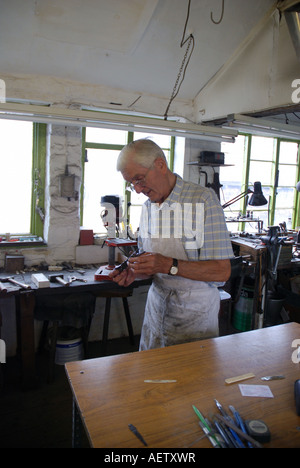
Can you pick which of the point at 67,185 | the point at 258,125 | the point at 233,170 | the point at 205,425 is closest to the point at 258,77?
the point at 258,125

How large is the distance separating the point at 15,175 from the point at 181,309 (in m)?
2.59

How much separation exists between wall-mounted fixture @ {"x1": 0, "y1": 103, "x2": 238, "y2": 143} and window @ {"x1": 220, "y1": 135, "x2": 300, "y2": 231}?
5.91ft

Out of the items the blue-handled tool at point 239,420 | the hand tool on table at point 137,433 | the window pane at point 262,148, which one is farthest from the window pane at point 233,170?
the hand tool on table at point 137,433

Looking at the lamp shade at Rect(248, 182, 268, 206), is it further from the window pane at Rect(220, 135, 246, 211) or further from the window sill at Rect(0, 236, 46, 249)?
the window sill at Rect(0, 236, 46, 249)

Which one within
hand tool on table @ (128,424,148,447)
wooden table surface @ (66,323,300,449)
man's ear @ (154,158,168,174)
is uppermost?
man's ear @ (154,158,168,174)

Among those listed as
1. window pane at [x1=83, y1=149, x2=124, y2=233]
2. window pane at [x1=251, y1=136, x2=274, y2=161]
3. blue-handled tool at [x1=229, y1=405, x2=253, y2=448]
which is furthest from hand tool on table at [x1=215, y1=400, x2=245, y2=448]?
window pane at [x1=251, y1=136, x2=274, y2=161]

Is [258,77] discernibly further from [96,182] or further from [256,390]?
[256,390]

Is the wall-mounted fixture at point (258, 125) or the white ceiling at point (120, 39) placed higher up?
the white ceiling at point (120, 39)

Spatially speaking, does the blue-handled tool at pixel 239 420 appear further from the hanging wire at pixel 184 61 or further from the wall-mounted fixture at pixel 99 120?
the hanging wire at pixel 184 61

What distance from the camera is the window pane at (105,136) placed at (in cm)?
383

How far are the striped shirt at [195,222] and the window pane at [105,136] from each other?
2.22 meters

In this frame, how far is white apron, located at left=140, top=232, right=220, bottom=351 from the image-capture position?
69.5 inches

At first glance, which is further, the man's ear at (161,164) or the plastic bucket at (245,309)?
the plastic bucket at (245,309)

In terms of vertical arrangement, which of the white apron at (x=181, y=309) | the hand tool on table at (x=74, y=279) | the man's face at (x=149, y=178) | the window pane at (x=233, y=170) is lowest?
the hand tool on table at (x=74, y=279)
